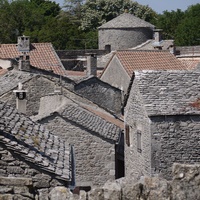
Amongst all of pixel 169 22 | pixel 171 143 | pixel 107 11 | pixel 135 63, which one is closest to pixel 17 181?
pixel 171 143

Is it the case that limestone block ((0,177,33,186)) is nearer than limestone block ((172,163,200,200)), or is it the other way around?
limestone block ((172,163,200,200))

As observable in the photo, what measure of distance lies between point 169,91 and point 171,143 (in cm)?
176

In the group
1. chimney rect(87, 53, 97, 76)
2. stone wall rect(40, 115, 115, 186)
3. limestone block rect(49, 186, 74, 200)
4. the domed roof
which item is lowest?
stone wall rect(40, 115, 115, 186)

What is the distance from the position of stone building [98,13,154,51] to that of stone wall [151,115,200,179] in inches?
1972

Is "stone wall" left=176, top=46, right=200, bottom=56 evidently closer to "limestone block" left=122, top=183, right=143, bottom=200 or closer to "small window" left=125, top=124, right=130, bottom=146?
"small window" left=125, top=124, right=130, bottom=146

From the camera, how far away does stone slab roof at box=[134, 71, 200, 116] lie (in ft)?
65.0

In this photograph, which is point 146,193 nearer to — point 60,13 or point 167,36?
point 167,36

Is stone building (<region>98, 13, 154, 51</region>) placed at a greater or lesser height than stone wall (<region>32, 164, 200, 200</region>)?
greater

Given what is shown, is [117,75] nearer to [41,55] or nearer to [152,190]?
[41,55]

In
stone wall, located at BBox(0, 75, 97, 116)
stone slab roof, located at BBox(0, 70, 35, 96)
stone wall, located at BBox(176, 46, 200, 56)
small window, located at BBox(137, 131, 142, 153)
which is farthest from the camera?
stone wall, located at BBox(176, 46, 200, 56)

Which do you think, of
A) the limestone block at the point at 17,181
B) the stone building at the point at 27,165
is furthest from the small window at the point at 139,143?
the limestone block at the point at 17,181

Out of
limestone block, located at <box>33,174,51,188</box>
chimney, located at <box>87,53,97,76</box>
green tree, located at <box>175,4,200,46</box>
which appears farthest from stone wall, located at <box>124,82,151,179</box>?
green tree, located at <box>175,4,200,46</box>

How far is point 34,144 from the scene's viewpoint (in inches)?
428

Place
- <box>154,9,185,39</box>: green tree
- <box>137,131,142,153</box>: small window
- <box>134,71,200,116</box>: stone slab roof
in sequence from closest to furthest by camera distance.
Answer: <box>134,71,200,116</box>: stone slab roof
<box>137,131,142,153</box>: small window
<box>154,9,185,39</box>: green tree
